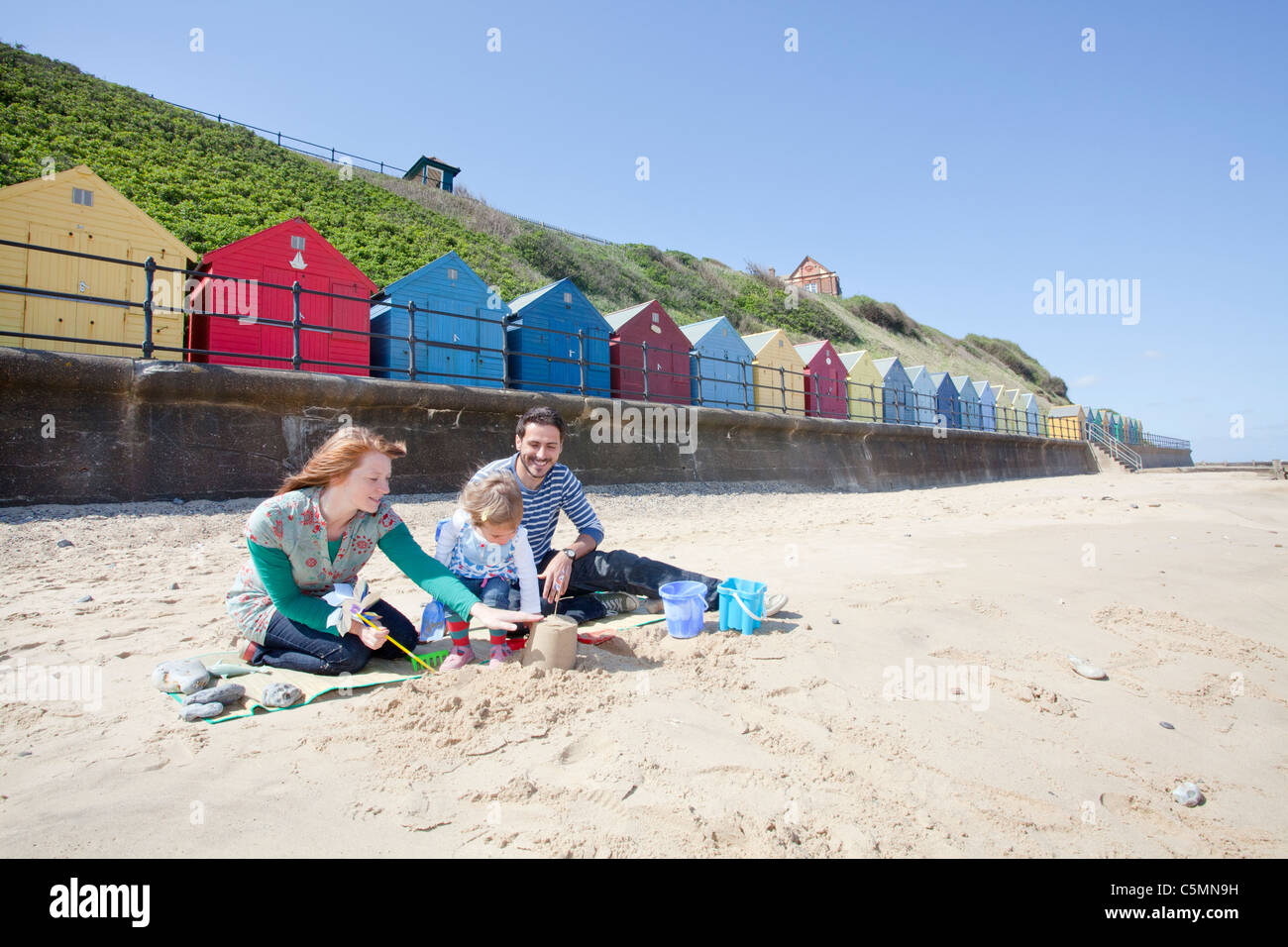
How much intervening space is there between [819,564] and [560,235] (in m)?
26.9

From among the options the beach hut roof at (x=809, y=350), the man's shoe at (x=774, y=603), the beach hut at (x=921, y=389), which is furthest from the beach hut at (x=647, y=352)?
the beach hut at (x=921, y=389)

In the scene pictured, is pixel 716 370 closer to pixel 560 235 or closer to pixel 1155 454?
pixel 560 235

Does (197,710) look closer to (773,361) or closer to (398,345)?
(398,345)

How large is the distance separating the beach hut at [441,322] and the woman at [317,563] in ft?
31.0

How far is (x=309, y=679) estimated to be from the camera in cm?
234

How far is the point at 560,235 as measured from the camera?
28125mm

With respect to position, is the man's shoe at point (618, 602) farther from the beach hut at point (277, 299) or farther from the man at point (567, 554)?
the beach hut at point (277, 299)

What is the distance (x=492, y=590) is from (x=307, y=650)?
78 centimetres

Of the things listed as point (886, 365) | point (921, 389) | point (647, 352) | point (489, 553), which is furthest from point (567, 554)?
point (921, 389)

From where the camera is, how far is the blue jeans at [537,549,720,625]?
328cm

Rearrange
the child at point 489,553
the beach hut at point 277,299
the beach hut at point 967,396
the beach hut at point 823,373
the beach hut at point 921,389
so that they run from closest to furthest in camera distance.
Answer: the child at point 489,553 < the beach hut at point 277,299 < the beach hut at point 823,373 < the beach hut at point 921,389 < the beach hut at point 967,396

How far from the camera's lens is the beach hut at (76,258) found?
9180 millimetres

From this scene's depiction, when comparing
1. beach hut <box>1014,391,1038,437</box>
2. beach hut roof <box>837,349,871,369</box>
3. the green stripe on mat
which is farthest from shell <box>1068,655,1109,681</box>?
beach hut <box>1014,391,1038,437</box>
